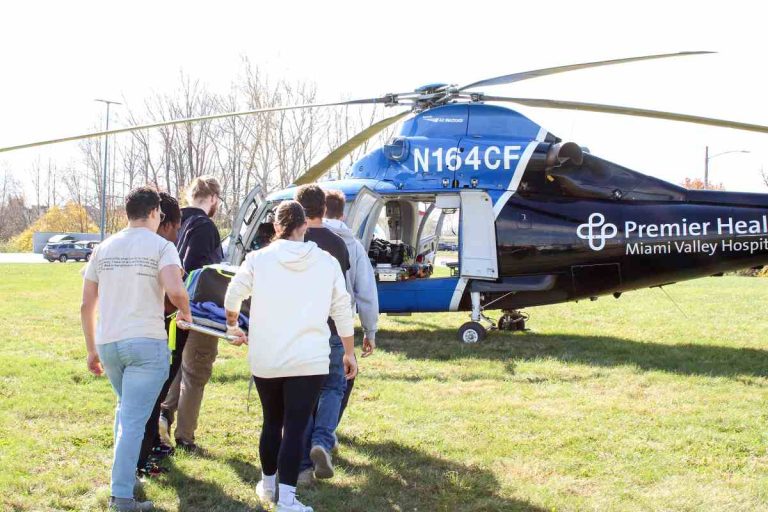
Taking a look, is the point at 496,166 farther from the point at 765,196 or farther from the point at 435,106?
the point at 765,196

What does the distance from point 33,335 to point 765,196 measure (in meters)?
9.64

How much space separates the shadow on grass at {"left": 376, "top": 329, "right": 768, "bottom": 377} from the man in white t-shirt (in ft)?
15.3

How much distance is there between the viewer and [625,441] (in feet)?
17.5

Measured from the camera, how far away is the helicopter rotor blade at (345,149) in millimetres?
9258

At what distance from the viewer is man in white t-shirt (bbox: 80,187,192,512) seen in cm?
396

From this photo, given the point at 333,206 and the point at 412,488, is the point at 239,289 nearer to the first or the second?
the point at 333,206

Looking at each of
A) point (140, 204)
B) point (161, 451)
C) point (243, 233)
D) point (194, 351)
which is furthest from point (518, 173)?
point (140, 204)

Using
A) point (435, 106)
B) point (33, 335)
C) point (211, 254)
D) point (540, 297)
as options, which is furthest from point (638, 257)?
point (33, 335)

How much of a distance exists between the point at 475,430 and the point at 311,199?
2.32 metres

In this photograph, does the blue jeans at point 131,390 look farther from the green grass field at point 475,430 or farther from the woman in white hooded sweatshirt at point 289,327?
the woman in white hooded sweatshirt at point 289,327

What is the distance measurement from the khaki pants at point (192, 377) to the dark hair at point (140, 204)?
3.95ft

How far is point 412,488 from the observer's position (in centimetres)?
449

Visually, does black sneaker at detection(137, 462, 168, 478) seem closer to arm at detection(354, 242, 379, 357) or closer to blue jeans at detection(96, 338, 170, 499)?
blue jeans at detection(96, 338, 170, 499)

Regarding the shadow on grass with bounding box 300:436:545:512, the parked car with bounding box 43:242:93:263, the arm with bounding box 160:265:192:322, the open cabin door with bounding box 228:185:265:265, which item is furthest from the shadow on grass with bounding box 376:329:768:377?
the parked car with bounding box 43:242:93:263
